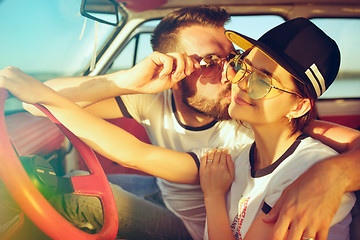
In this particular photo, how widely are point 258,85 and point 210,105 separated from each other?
502 millimetres

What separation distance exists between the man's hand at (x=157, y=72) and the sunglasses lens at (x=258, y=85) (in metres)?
0.23

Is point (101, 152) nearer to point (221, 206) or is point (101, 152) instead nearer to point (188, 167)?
point (188, 167)

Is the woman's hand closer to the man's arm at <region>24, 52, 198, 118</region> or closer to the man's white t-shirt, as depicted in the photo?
the man's white t-shirt

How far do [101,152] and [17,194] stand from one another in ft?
1.56

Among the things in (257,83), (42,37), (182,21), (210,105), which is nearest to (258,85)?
(257,83)

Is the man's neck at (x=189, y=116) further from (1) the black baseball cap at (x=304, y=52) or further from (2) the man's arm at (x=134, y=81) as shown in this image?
(1) the black baseball cap at (x=304, y=52)

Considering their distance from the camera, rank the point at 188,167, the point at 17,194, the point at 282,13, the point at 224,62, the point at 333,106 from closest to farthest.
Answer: the point at 17,194
the point at 188,167
the point at 224,62
the point at 282,13
the point at 333,106

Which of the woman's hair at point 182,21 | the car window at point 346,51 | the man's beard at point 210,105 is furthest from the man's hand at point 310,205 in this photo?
the car window at point 346,51

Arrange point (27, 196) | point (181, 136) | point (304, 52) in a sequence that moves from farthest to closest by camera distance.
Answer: point (181, 136)
point (304, 52)
point (27, 196)

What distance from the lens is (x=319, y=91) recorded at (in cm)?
94

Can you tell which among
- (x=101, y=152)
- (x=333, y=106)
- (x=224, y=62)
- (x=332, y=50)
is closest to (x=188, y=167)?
(x=101, y=152)

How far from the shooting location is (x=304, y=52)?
92 centimetres

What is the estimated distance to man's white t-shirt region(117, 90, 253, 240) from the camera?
1360 millimetres

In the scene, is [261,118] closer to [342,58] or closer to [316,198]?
[316,198]
